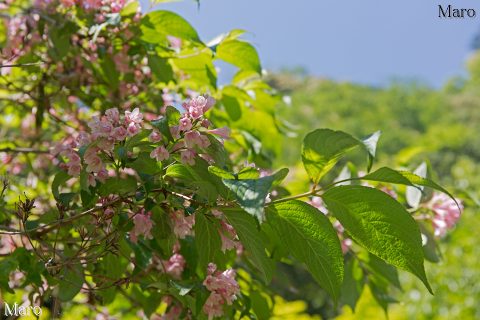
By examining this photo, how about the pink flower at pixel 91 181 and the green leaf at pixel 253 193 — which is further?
the pink flower at pixel 91 181

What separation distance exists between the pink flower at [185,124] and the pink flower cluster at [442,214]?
24.6 inches

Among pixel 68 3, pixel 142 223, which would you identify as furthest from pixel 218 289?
pixel 68 3

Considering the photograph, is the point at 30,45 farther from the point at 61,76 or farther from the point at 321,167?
the point at 321,167

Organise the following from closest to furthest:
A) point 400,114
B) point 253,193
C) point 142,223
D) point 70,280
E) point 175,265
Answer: point 253,193, point 142,223, point 70,280, point 175,265, point 400,114

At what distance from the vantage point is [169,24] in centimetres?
102

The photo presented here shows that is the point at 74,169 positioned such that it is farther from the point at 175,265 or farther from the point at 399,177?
the point at 399,177

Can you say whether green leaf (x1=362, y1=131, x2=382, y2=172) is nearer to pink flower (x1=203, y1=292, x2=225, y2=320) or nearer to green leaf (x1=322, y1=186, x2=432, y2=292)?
green leaf (x1=322, y1=186, x2=432, y2=292)

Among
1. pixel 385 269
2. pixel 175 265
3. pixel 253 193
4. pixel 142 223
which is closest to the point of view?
pixel 253 193

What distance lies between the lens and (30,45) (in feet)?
4.16

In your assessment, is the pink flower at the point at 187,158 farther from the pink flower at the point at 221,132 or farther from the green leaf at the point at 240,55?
the green leaf at the point at 240,55

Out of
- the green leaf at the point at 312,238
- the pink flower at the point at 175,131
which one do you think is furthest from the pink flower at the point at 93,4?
the green leaf at the point at 312,238

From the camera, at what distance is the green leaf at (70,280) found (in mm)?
834

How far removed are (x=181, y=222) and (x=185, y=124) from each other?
5.2 inches

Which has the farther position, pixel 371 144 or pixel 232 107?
pixel 232 107
